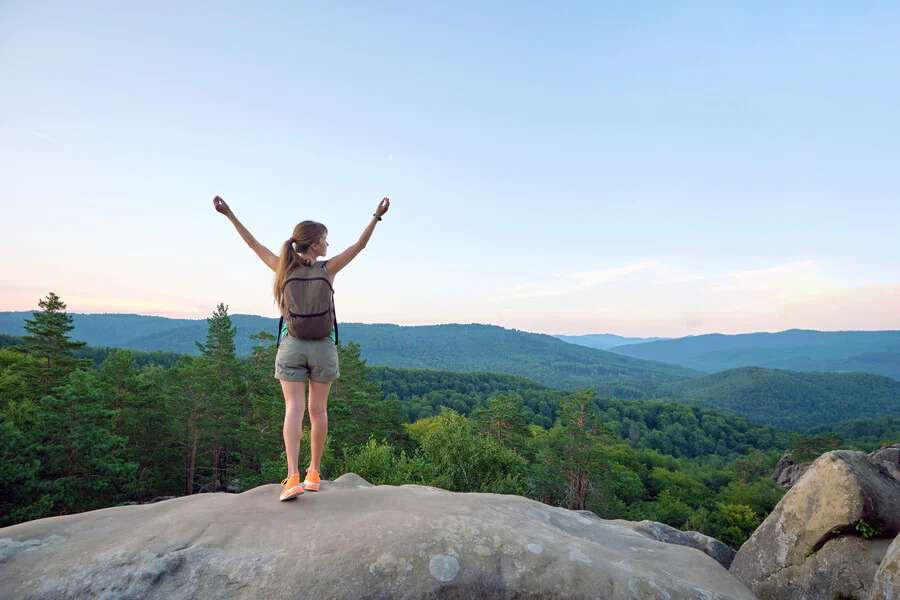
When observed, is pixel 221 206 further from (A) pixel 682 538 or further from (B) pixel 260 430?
(B) pixel 260 430

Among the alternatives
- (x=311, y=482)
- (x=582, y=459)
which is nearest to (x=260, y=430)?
(x=582, y=459)

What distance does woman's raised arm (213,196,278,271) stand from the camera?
6008mm

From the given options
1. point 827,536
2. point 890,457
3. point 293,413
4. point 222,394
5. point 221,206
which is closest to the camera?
point 293,413

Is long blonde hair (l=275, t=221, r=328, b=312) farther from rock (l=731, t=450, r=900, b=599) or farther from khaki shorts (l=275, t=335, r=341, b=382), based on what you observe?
rock (l=731, t=450, r=900, b=599)

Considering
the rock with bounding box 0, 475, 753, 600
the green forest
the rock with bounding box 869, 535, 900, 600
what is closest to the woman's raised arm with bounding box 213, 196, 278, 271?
the rock with bounding box 0, 475, 753, 600

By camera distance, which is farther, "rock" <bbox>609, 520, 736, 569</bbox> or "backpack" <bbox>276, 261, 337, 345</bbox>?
"rock" <bbox>609, 520, 736, 569</bbox>

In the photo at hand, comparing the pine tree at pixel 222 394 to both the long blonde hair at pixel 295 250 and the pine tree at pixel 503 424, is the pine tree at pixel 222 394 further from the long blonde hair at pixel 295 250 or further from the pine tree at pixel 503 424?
the long blonde hair at pixel 295 250

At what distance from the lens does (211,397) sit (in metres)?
32.7

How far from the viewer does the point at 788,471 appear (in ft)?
211

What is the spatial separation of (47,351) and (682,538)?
3819cm

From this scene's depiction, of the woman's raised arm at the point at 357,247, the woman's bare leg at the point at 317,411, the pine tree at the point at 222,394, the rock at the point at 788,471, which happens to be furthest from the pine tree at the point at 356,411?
the rock at the point at 788,471

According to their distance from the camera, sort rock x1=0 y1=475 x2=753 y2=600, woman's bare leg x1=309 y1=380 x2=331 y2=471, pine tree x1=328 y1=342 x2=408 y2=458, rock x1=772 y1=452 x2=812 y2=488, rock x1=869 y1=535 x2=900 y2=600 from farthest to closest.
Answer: rock x1=772 y1=452 x2=812 y2=488 → pine tree x1=328 y1=342 x2=408 y2=458 → woman's bare leg x1=309 y1=380 x2=331 y2=471 → rock x1=869 y1=535 x2=900 y2=600 → rock x1=0 y1=475 x2=753 y2=600

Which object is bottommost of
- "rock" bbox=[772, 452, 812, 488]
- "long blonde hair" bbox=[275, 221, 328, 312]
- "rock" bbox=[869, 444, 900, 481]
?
"rock" bbox=[772, 452, 812, 488]

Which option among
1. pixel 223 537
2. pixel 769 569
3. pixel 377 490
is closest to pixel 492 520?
pixel 377 490
